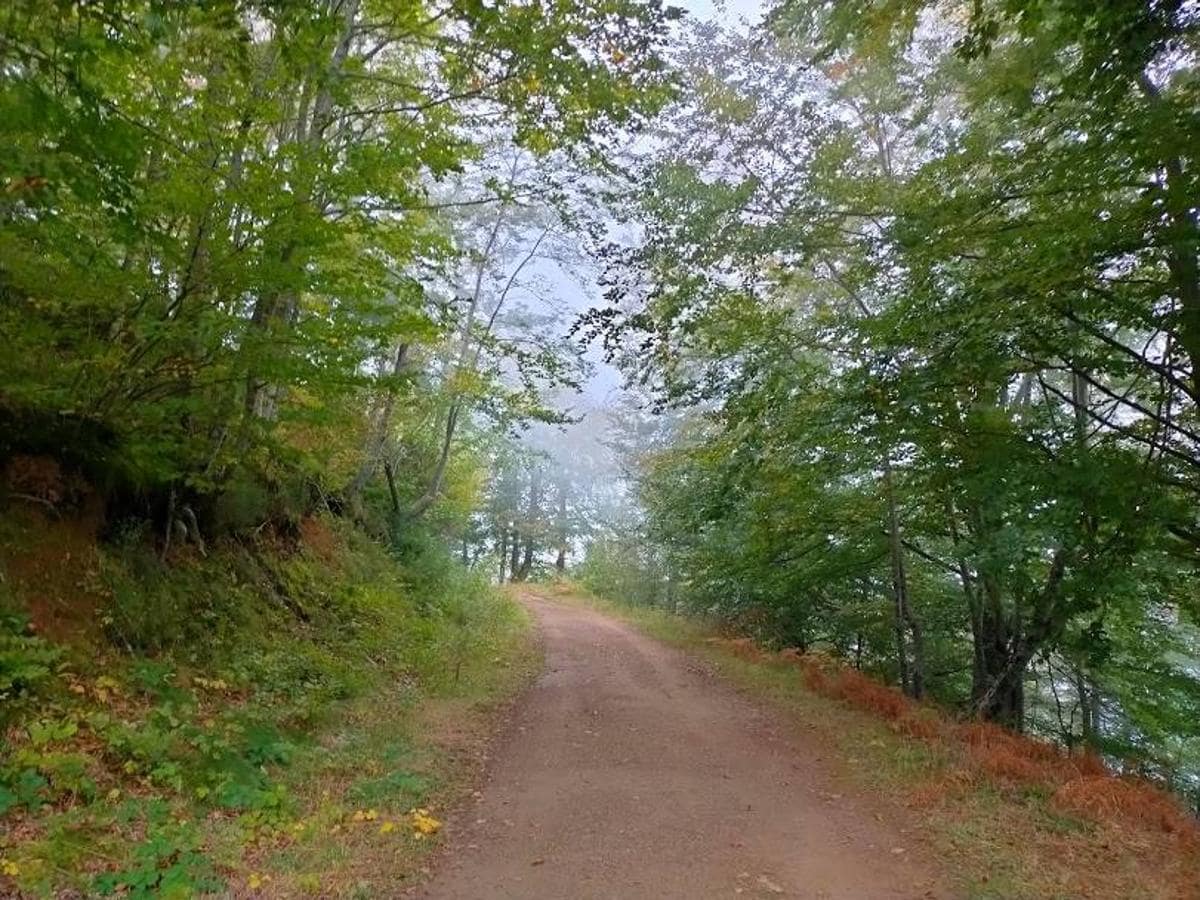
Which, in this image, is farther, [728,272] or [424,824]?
[728,272]

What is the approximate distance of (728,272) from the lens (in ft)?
32.1

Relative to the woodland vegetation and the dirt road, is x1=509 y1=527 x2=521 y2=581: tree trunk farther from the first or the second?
the dirt road

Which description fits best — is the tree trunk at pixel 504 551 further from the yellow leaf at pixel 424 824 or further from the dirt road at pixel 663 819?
the yellow leaf at pixel 424 824

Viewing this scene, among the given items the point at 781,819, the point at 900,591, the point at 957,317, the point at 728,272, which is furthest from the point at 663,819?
the point at 900,591

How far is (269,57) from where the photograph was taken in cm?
783

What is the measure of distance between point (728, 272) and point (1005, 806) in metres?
6.53

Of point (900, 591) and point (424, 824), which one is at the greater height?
point (900, 591)

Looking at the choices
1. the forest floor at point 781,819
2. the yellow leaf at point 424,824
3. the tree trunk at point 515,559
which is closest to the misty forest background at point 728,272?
the forest floor at point 781,819

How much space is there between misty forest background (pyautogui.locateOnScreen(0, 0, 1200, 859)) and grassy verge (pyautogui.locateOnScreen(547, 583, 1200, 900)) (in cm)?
199

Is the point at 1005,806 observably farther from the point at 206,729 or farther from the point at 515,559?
the point at 515,559

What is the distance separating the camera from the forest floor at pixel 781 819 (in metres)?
4.77

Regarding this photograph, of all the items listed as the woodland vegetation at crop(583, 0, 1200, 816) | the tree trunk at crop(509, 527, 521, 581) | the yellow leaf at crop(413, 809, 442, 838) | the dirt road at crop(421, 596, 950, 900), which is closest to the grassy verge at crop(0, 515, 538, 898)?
the yellow leaf at crop(413, 809, 442, 838)

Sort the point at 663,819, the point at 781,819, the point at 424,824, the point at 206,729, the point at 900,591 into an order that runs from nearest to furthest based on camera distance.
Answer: the point at 424,824 → the point at 663,819 → the point at 781,819 → the point at 206,729 → the point at 900,591

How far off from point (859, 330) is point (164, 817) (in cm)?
760
